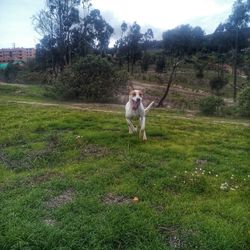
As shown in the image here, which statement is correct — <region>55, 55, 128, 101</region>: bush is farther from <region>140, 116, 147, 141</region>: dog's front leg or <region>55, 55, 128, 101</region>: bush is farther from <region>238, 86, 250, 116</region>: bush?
<region>140, 116, 147, 141</region>: dog's front leg

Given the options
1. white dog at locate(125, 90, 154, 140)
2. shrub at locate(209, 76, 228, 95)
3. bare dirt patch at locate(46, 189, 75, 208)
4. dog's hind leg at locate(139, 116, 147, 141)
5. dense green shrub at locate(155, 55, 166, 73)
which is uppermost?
dense green shrub at locate(155, 55, 166, 73)

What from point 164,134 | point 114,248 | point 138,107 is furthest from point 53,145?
point 114,248

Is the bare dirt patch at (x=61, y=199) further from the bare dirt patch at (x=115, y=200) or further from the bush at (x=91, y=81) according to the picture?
the bush at (x=91, y=81)

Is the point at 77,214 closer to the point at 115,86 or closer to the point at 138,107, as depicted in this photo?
the point at 138,107

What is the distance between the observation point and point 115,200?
6820 millimetres

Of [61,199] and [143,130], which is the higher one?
[143,130]

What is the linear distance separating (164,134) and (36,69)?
46.8 m

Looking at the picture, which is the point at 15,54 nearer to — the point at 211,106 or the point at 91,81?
the point at 91,81

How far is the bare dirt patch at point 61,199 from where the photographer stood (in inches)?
261

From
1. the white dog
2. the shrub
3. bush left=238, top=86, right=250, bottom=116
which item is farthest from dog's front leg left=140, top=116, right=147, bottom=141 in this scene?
the shrub

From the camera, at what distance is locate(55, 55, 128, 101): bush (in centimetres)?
2738

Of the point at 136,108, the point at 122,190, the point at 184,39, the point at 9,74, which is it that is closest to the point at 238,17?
the point at 184,39

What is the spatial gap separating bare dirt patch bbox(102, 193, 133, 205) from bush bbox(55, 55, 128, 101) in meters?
20.5

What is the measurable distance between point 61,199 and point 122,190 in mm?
1115
